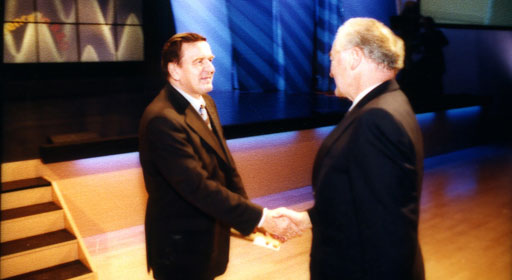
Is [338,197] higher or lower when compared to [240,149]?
higher

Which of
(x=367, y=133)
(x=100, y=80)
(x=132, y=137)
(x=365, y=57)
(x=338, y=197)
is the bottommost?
(x=100, y=80)

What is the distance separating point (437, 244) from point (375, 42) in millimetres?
2543

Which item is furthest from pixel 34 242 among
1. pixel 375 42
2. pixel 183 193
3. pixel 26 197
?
pixel 375 42

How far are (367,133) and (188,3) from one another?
7.59m

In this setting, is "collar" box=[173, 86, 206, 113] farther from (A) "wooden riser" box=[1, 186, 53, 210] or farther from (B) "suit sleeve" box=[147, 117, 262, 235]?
(A) "wooden riser" box=[1, 186, 53, 210]

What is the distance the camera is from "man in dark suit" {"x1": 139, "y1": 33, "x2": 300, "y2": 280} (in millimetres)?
Result: 1524

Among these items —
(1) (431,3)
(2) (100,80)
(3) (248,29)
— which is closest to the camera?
(1) (431,3)

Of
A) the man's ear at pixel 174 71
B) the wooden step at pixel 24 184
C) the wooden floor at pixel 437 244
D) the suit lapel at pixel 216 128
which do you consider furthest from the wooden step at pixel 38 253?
the man's ear at pixel 174 71

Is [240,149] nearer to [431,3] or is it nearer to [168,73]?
[168,73]

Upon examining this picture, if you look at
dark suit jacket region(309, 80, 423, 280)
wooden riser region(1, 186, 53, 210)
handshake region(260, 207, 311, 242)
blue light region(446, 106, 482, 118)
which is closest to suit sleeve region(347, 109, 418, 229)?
dark suit jacket region(309, 80, 423, 280)

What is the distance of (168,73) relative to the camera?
5.48 ft

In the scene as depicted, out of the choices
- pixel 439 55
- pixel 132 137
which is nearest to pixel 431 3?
pixel 439 55

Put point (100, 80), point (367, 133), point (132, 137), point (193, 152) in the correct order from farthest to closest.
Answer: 1. point (100, 80)
2. point (132, 137)
3. point (193, 152)
4. point (367, 133)

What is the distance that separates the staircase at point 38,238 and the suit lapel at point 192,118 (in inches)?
55.5
